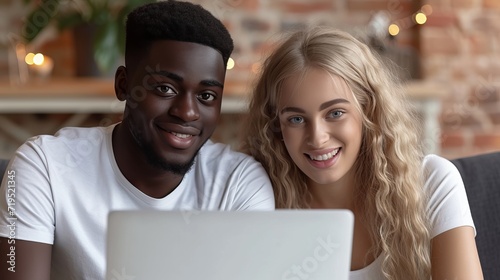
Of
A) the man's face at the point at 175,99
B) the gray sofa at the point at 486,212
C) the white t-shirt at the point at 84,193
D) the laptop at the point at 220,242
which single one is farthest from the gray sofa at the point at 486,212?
the laptop at the point at 220,242

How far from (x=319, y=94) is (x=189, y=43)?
305 millimetres

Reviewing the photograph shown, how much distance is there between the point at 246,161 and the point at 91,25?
5.47 ft

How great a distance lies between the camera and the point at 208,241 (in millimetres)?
1102

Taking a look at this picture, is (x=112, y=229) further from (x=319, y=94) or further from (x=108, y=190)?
(x=319, y=94)

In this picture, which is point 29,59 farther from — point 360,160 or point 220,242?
point 220,242

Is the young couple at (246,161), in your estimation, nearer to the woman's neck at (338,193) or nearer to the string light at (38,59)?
the woman's neck at (338,193)

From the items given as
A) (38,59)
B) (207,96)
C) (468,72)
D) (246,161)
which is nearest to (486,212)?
(246,161)

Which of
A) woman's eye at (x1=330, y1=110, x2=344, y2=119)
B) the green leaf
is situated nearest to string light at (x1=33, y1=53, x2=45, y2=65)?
the green leaf

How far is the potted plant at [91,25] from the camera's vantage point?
10.1 feet

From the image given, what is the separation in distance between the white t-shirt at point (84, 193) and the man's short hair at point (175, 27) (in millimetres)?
232

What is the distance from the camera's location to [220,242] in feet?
3.62

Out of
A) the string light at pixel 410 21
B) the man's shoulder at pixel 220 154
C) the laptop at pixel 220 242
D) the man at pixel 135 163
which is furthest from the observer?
the string light at pixel 410 21

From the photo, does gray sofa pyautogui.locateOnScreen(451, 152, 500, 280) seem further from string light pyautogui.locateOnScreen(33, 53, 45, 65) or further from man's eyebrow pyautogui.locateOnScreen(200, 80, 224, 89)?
string light pyautogui.locateOnScreen(33, 53, 45, 65)

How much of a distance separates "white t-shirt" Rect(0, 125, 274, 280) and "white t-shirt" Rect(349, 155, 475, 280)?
28 cm
